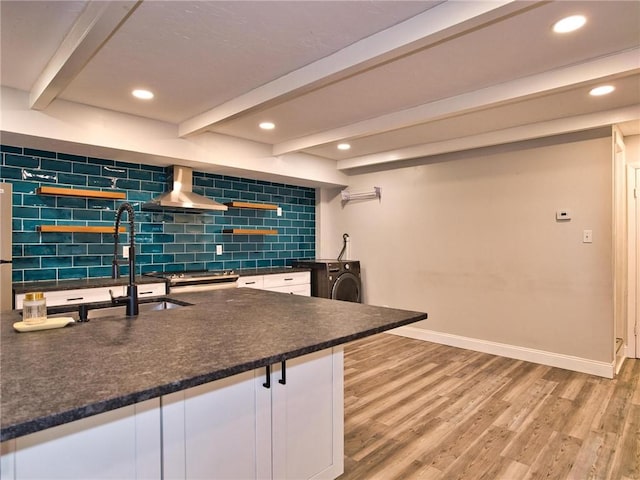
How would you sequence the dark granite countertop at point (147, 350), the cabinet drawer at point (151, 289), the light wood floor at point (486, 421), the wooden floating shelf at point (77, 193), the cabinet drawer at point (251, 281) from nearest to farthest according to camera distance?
the dark granite countertop at point (147, 350) < the light wood floor at point (486, 421) < the wooden floating shelf at point (77, 193) < the cabinet drawer at point (151, 289) < the cabinet drawer at point (251, 281)

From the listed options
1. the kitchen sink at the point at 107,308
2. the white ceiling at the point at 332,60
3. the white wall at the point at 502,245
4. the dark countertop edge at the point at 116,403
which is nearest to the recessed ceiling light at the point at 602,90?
the white ceiling at the point at 332,60

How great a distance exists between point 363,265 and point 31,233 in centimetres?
369

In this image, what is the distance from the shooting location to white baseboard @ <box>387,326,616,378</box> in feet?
11.6

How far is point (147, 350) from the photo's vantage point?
1253 millimetres

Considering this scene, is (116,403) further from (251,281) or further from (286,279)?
(286,279)

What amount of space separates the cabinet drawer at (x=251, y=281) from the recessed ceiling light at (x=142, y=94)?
199 cm

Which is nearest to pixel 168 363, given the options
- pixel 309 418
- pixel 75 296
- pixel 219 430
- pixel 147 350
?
pixel 147 350

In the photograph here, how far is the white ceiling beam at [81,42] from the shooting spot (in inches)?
66.7

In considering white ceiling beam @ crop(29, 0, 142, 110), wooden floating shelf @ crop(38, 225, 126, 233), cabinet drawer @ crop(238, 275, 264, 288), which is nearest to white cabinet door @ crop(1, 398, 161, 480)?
white ceiling beam @ crop(29, 0, 142, 110)

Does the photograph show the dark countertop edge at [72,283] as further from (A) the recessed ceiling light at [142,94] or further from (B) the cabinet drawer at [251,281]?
(A) the recessed ceiling light at [142,94]

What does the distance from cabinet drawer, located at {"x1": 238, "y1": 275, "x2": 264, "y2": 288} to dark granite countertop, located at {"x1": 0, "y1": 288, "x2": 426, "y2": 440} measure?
→ 219cm

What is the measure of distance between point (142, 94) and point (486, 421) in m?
3.36

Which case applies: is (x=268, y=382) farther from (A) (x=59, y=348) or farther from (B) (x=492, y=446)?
(B) (x=492, y=446)

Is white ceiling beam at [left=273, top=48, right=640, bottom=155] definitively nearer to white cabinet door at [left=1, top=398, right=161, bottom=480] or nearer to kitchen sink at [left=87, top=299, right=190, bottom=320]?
kitchen sink at [left=87, top=299, right=190, bottom=320]
